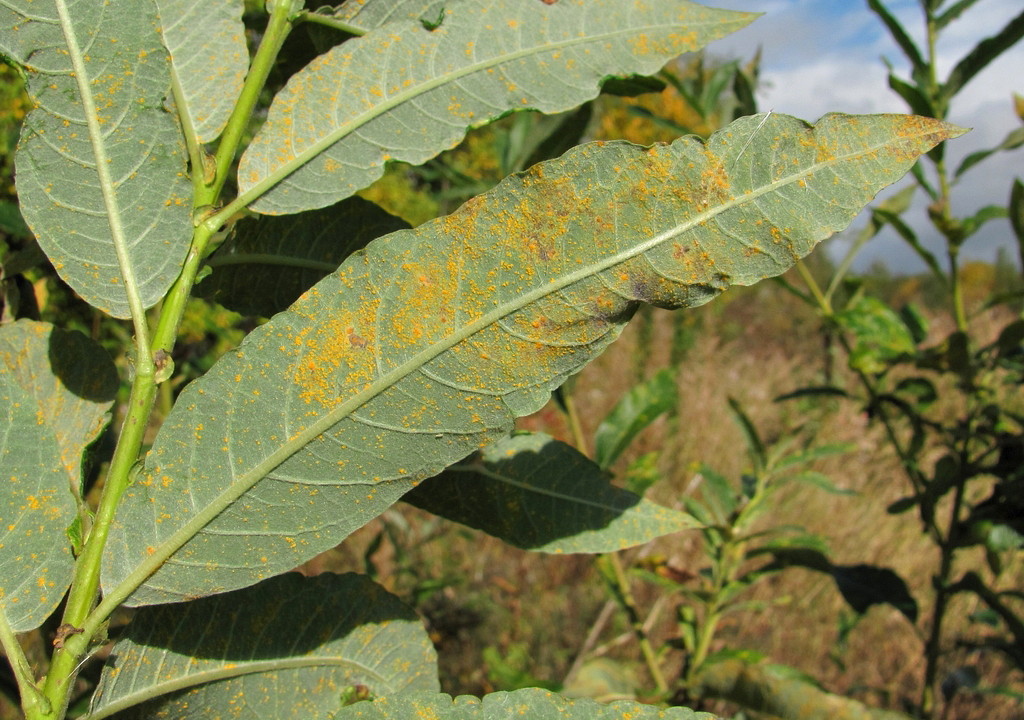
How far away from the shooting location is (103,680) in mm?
594

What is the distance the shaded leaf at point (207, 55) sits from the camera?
70 cm

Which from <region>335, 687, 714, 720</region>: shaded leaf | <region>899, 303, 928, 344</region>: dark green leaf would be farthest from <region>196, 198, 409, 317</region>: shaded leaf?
<region>899, 303, 928, 344</region>: dark green leaf

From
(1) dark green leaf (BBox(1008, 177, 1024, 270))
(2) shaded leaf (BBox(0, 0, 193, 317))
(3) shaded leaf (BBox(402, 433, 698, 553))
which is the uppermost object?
(1) dark green leaf (BBox(1008, 177, 1024, 270))

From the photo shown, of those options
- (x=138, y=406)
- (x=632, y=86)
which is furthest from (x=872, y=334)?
(x=138, y=406)

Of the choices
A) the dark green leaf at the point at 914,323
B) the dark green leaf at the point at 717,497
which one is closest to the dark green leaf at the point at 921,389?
the dark green leaf at the point at 914,323

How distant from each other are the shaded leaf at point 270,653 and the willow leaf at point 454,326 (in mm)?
90

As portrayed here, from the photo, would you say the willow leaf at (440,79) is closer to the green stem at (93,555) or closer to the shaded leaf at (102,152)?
the shaded leaf at (102,152)

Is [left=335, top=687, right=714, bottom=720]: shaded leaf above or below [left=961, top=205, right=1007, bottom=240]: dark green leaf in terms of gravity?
below

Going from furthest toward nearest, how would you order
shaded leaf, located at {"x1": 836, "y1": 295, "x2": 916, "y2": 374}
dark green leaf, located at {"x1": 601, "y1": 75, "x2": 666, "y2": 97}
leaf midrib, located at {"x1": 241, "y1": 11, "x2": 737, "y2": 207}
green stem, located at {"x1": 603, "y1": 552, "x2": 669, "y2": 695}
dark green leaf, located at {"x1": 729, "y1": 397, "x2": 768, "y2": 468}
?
1. dark green leaf, located at {"x1": 729, "y1": 397, "x2": 768, "y2": 468}
2. shaded leaf, located at {"x1": 836, "y1": 295, "x2": 916, "y2": 374}
3. green stem, located at {"x1": 603, "y1": 552, "x2": 669, "y2": 695}
4. dark green leaf, located at {"x1": 601, "y1": 75, "x2": 666, "y2": 97}
5. leaf midrib, located at {"x1": 241, "y1": 11, "x2": 737, "y2": 207}

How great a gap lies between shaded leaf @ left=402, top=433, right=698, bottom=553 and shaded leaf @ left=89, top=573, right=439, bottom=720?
0.13 m

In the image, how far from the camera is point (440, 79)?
717 mm

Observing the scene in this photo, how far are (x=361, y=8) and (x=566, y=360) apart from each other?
1.57 ft

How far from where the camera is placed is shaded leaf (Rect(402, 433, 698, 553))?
0.77 m

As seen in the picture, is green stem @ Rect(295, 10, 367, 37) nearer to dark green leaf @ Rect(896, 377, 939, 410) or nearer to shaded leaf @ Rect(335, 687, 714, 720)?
shaded leaf @ Rect(335, 687, 714, 720)
